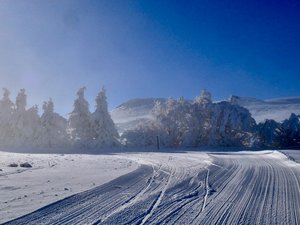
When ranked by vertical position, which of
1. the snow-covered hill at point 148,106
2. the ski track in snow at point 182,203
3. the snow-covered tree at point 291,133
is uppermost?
the snow-covered hill at point 148,106

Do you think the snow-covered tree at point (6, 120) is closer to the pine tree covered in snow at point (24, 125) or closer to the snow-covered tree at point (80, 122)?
the pine tree covered in snow at point (24, 125)

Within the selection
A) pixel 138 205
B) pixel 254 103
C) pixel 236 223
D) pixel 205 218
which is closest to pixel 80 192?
pixel 138 205

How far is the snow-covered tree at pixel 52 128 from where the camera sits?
51781 mm

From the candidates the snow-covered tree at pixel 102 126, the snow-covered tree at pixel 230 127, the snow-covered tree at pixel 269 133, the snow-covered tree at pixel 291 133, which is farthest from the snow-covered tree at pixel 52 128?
the snow-covered tree at pixel 291 133

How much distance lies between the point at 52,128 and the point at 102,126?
→ 8.03 m

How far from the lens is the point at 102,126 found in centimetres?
5091

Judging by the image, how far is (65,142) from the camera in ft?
169

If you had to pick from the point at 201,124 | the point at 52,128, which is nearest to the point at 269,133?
the point at 201,124

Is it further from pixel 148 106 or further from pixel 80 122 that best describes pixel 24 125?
pixel 148 106

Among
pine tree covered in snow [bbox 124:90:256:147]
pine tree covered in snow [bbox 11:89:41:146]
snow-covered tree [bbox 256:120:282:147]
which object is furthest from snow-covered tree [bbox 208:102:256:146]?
pine tree covered in snow [bbox 11:89:41:146]

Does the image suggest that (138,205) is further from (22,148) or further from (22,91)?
(22,91)

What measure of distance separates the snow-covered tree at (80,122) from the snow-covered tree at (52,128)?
1.24m

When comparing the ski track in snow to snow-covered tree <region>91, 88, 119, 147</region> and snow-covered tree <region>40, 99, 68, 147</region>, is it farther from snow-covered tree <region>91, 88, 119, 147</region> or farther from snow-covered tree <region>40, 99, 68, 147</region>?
snow-covered tree <region>40, 99, 68, 147</region>

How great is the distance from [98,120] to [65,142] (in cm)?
623
